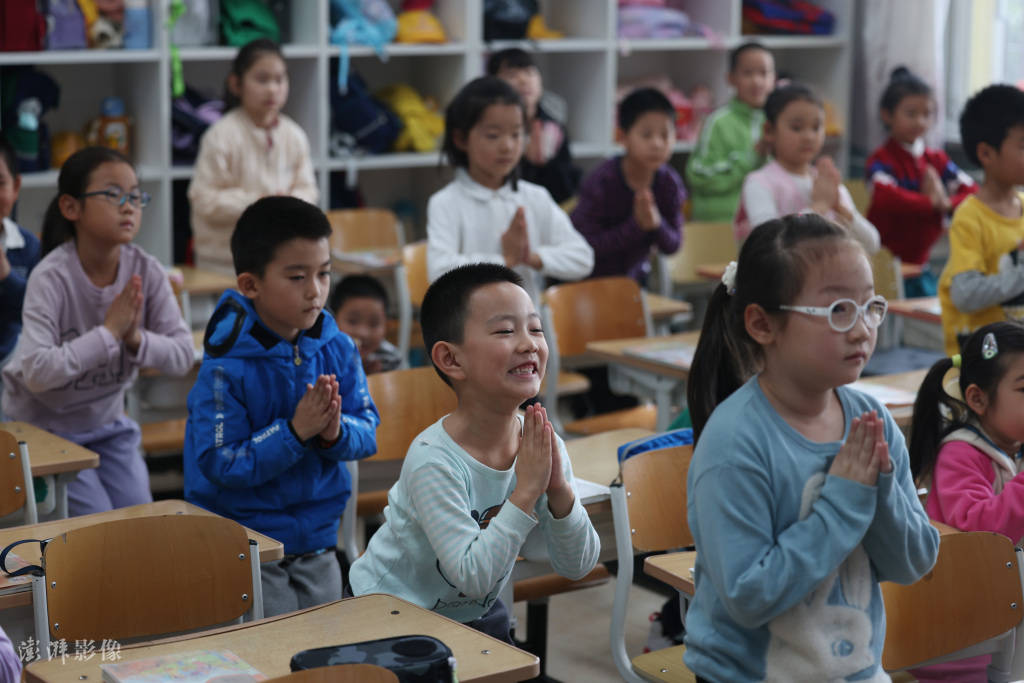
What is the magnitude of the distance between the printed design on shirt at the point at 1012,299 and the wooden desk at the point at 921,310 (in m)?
0.51

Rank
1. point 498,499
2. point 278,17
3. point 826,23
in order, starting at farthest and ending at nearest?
1. point 826,23
2. point 278,17
3. point 498,499

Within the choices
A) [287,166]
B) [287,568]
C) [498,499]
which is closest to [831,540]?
[498,499]

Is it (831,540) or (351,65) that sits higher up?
(351,65)

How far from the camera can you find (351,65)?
19.9 ft

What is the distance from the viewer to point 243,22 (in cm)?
543

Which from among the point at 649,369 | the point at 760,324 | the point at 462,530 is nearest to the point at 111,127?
the point at 649,369

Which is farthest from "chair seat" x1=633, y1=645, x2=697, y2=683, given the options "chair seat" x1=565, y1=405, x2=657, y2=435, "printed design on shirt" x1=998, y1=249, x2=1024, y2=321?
"printed design on shirt" x1=998, y1=249, x2=1024, y2=321

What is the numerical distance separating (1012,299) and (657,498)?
1560mm

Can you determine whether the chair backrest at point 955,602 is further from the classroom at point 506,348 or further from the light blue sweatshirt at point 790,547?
the light blue sweatshirt at point 790,547

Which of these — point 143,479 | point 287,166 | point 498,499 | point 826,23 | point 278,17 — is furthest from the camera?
point 826,23

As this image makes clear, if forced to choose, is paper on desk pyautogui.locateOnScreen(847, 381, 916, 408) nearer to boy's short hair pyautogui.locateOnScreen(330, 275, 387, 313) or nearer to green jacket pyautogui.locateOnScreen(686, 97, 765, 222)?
boy's short hair pyautogui.locateOnScreen(330, 275, 387, 313)

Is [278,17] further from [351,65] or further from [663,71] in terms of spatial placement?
[663,71]

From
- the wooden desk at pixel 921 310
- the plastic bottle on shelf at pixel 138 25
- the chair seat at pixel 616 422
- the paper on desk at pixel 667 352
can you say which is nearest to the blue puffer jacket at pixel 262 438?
Result: the paper on desk at pixel 667 352

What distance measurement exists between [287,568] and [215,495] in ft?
0.64
